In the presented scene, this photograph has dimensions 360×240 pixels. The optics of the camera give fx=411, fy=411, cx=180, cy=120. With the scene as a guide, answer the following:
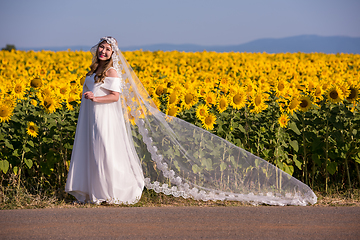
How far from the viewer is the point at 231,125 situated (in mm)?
6176

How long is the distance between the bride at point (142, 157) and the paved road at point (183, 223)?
35 cm

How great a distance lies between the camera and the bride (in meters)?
5.17

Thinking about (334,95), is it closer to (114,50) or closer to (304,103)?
(304,103)

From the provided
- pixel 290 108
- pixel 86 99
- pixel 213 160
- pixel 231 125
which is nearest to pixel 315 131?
pixel 290 108

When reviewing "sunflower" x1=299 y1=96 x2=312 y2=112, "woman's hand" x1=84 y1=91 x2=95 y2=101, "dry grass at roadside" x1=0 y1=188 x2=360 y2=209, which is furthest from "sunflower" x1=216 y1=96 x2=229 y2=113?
"woman's hand" x1=84 y1=91 x2=95 y2=101

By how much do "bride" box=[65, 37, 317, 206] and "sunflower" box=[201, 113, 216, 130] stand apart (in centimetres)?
24

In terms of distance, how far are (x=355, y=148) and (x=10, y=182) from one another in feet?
16.3

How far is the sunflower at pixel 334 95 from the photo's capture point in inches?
235

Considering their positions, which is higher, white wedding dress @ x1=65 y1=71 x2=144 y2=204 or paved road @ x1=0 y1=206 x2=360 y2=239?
white wedding dress @ x1=65 y1=71 x2=144 y2=204

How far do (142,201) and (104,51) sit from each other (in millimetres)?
2006

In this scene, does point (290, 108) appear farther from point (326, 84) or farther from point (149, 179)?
point (149, 179)

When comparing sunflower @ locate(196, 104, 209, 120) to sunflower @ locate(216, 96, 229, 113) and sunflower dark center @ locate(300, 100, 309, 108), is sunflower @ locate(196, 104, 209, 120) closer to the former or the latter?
sunflower @ locate(216, 96, 229, 113)

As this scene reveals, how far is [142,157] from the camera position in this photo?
5562 mm

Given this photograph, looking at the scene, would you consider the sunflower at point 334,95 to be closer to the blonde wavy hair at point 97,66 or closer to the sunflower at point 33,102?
the blonde wavy hair at point 97,66
